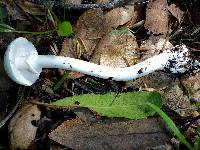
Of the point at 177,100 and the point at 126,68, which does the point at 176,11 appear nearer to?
the point at 126,68

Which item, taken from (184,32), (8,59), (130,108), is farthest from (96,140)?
(184,32)

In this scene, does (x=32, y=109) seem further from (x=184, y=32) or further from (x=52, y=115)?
(x=184, y=32)

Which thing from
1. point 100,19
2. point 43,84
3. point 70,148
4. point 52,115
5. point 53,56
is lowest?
point 70,148

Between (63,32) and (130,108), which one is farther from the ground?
(63,32)

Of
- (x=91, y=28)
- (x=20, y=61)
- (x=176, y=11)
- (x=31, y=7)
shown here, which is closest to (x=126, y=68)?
(x=91, y=28)

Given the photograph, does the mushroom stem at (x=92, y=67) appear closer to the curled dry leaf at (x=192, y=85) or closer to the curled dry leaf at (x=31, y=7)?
the curled dry leaf at (x=192, y=85)
